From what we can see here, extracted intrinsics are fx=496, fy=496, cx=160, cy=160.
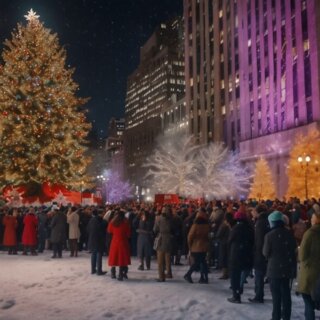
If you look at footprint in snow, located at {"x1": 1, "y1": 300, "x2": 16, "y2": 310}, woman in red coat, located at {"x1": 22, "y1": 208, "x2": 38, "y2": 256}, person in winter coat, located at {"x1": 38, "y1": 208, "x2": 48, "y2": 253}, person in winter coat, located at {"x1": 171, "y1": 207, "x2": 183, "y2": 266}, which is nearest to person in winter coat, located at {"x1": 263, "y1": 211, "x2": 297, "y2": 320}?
footprint in snow, located at {"x1": 1, "y1": 300, "x2": 16, "y2": 310}

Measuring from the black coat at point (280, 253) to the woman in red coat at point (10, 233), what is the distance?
13.1 m

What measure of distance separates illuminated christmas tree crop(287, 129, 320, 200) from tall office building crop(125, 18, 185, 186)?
9610 centimetres

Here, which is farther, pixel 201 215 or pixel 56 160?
pixel 56 160

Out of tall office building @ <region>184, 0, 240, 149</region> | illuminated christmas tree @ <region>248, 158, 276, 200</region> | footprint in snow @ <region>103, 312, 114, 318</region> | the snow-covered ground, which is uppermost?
tall office building @ <region>184, 0, 240, 149</region>

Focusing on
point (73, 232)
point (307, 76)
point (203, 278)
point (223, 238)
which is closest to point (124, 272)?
point (203, 278)

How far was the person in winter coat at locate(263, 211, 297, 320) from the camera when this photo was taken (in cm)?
803

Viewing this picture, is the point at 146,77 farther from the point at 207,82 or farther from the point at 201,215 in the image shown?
the point at 201,215

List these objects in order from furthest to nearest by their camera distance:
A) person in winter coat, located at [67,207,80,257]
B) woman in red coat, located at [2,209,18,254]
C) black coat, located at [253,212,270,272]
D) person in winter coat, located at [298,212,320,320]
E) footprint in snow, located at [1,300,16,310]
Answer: woman in red coat, located at [2,209,18,254], person in winter coat, located at [67,207,80,257], black coat, located at [253,212,270,272], footprint in snow, located at [1,300,16,310], person in winter coat, located at [298,212,320,320]

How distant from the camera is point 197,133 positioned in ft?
288

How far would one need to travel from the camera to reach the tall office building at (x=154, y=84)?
148125mm

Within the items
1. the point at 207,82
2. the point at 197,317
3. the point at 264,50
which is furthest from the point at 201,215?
the point at 207,82

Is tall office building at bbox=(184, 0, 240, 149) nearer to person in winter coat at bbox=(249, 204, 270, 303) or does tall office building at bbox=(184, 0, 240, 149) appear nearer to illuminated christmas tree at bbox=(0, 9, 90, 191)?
illuminated christmas tree at bbox=(0, 9, 90, 191)

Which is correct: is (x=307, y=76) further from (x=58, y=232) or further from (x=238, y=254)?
(x=238, y=254)

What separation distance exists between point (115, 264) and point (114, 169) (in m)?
172
